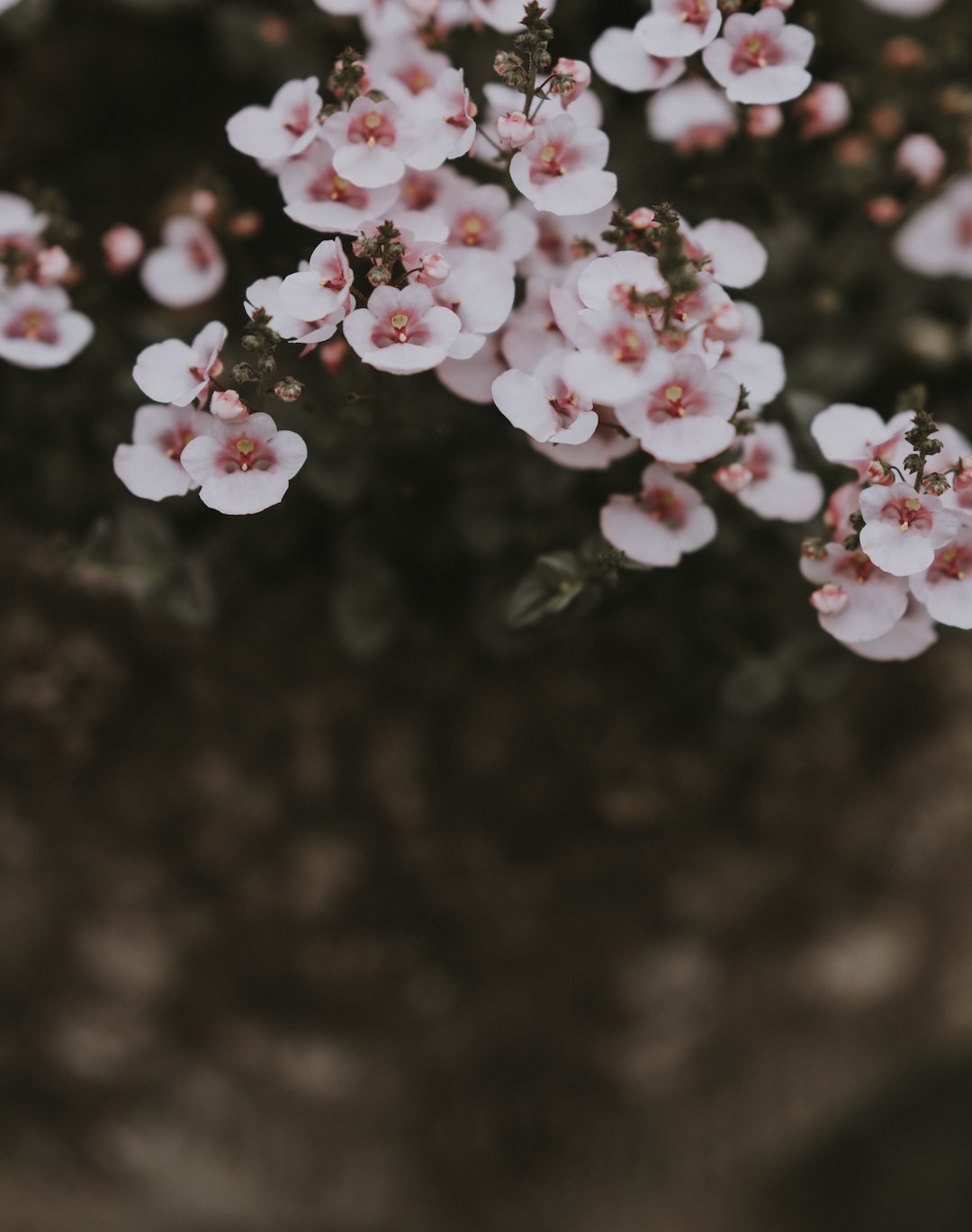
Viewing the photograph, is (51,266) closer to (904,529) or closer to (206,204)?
(206,204)

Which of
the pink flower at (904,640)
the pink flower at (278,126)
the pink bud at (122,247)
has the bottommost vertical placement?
the pink flower at (904,640)

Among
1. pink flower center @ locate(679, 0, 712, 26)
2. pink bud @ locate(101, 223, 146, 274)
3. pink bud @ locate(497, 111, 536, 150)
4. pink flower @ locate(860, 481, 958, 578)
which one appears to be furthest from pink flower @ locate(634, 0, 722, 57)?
pink bud @ locate(101, 223, 146, 274)

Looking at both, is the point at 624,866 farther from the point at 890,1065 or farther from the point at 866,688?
the point at 890,1065

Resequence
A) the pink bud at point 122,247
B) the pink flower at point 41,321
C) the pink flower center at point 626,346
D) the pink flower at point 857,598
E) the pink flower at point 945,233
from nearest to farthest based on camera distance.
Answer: the pink flower center at point 626,346 < the pink flower at point 857,598 < the pink flower at point 41,321 < the pink bud at point 122,247 < the pink flower at point 945,233

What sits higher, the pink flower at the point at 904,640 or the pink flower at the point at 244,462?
the pink flower at the point at 244,462

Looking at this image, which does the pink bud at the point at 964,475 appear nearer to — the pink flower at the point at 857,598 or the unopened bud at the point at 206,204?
the pink flower at the point at 857,598

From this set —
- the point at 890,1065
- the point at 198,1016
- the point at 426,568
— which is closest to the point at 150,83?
the point at 426,568

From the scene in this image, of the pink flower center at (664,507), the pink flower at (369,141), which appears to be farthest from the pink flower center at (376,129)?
the pink flower center at (664,507)
